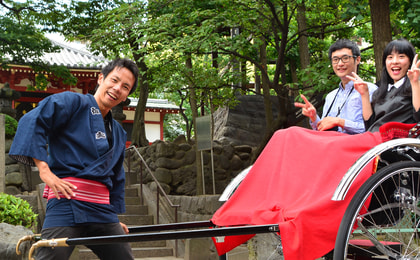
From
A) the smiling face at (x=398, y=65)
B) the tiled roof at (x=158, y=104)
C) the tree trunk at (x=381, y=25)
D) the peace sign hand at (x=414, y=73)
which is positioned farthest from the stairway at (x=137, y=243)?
the tiled roof at (x=158, y=104)

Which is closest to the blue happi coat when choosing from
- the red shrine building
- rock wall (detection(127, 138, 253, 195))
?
rock wall (detection(127, 138, 253, 195))

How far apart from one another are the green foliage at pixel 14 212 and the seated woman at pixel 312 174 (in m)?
4.62

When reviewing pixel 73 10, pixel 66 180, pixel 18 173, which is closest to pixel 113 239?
pixel 66 180

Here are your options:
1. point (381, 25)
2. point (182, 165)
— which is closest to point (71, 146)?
point (381, 25)

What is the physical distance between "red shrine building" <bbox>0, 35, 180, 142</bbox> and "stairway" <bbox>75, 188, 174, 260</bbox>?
4.19m

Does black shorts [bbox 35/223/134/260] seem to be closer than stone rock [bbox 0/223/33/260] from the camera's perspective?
Yes

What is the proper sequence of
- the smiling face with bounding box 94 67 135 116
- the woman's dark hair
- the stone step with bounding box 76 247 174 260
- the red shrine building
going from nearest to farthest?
the smiling face with bounding box 94 67 135 116 < the woman's dark hair < the stone step with bounding box 76 247 174 260 < the red shrine building

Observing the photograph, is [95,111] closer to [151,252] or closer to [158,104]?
[151,252]

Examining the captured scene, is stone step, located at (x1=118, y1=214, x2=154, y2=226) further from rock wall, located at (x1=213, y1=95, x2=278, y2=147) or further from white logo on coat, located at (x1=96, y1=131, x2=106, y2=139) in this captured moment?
white logo on coat, located at (x1=96, y1=131, x2=106, y2=139)

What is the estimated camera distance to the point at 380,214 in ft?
10.0

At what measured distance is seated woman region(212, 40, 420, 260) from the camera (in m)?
2.58

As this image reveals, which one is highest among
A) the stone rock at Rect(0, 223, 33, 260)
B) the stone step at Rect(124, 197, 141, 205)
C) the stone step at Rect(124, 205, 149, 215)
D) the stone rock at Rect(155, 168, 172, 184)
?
the stone rock at Rect(0, 223, 33, 260)

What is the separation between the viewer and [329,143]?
2889 mm

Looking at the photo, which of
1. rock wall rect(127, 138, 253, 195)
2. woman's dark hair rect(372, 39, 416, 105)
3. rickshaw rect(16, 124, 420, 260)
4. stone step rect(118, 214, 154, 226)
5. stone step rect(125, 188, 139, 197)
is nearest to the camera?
rickshaw rect(16, 124, 420, 260)
